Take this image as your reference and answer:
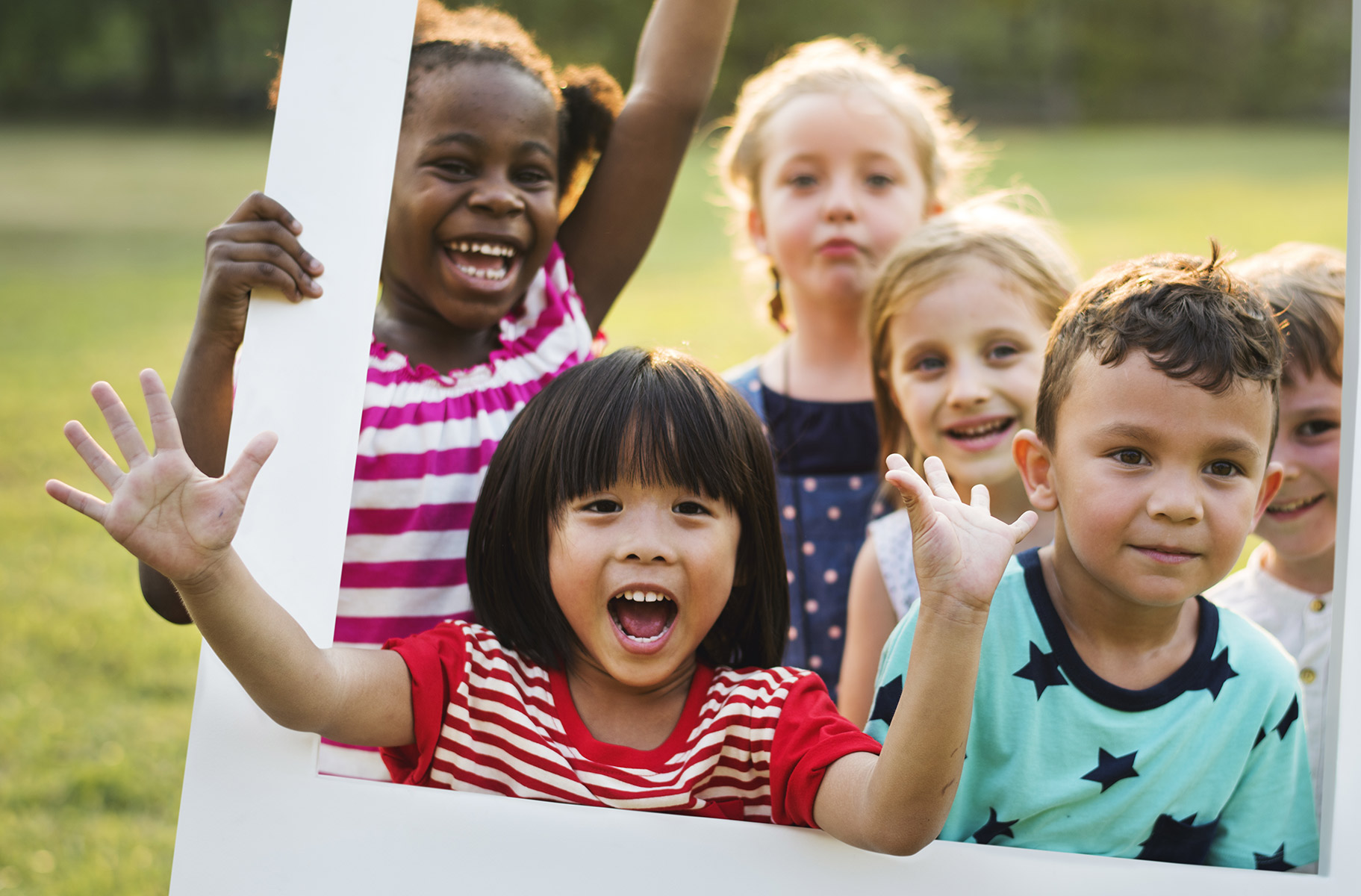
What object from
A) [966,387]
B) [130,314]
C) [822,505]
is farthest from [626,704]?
[130,314]

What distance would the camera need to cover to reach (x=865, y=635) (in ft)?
6.86

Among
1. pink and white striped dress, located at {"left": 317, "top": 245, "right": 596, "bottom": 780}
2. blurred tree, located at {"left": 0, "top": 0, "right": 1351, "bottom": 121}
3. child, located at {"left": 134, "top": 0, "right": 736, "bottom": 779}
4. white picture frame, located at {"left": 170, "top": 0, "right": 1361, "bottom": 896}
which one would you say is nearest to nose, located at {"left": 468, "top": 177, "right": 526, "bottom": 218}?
child, located at {"left": 134, "top": 0, "right": 736, "bottom": 779}

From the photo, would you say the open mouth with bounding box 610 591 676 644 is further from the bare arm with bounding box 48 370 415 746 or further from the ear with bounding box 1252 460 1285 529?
the ear with bounding box 1252 460 1285 529

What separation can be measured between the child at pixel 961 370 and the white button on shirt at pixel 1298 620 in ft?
1.36

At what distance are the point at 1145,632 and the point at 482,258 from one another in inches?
46.4

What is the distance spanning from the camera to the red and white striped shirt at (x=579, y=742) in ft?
4.69

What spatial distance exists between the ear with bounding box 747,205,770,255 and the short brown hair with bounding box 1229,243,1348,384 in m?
1.06

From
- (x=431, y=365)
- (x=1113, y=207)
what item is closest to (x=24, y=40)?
(x=1113, y=207)

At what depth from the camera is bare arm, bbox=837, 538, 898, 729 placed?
205 centimetres

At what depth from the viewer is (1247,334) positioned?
4.60ft

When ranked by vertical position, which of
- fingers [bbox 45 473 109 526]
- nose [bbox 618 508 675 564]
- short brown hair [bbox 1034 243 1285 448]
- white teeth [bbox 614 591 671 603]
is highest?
short brown hair [bbox 1034 243 1285 448]

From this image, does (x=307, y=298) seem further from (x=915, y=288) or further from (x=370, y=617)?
(x=915, y=288)

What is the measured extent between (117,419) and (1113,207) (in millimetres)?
14378

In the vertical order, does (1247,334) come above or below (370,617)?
above
